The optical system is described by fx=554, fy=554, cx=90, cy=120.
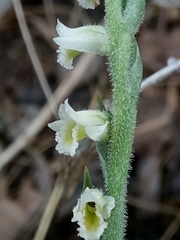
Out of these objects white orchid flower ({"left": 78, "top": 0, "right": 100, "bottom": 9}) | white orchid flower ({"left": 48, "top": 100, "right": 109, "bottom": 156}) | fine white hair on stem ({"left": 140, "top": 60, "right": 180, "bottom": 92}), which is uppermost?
fine white hair on stem ({"left": 140, "top": 60, "right": 180, "bottom": 92})

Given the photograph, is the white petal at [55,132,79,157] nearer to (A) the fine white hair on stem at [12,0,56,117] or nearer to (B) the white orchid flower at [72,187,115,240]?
(B) the white orchid flower at [72,187,115,240]

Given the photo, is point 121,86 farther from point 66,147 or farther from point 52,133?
point 52,133

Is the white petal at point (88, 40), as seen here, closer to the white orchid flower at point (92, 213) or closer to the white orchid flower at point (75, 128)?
the white orchid flower at point (75, 128)

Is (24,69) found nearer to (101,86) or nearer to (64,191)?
(101,86)

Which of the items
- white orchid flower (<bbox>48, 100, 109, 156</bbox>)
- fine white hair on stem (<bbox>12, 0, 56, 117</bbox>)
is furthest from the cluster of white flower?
fine white hair on stem (<bbox>12, 0, 56, 117</bbox>)

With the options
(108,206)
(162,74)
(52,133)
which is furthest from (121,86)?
(52,133)
